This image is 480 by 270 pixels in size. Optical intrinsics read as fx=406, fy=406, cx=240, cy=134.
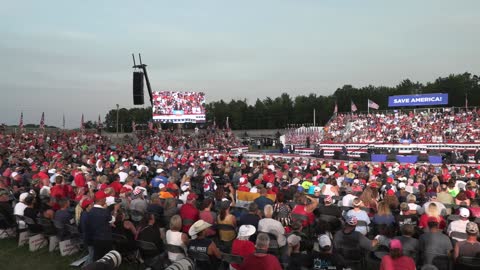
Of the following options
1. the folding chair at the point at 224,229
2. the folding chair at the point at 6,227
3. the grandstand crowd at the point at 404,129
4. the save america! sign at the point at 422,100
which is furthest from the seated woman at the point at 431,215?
the save america! sign at the point at 422,100

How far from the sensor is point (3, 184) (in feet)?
38.0

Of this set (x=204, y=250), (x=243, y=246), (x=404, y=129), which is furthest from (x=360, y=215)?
(x=404, y=129)

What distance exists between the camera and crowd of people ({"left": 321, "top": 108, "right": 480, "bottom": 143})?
35500mm

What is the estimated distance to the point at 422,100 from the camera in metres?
46.8

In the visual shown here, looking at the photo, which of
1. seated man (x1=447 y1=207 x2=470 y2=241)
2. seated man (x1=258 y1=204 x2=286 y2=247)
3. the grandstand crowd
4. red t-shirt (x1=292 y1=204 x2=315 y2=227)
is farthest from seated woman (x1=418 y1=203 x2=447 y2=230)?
the grandstand crowd

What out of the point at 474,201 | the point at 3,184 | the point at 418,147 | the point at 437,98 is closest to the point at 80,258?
the point at 3,184

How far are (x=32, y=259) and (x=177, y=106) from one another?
38624mm

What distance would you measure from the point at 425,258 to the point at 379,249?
0.65 meters

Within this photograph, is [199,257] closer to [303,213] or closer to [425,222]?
[303,213]

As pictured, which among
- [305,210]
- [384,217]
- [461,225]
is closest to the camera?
[461,225]

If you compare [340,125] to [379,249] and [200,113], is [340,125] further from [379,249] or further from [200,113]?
[379,249]

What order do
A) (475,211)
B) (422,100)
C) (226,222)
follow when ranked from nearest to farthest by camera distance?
1. (226,222)
2. (475,211)
3. (422,100)

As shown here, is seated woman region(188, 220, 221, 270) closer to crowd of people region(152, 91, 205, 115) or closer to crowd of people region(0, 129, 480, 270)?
crowd of people region(0, 129, 480, 270)

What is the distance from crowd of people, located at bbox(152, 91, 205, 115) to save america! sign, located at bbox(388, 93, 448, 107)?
23.2 meters
